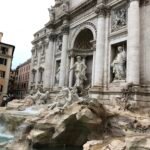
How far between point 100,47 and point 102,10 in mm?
3008

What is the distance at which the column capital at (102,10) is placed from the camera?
1808 cm

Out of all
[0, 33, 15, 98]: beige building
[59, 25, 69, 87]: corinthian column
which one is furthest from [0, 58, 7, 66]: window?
[59, 25, 69, 87]: corinthian column

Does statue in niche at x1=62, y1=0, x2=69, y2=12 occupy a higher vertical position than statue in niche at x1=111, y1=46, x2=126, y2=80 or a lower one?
higher

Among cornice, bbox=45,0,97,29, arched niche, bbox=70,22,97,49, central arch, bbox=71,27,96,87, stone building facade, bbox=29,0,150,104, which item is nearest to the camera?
stone building facade, bbox=29,0,150,104

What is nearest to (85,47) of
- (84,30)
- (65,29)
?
(84,30)

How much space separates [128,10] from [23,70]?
42.5 m

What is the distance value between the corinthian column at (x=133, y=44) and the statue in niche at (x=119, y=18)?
3.89 ft

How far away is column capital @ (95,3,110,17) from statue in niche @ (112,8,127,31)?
69cm

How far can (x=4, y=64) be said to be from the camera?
136ft

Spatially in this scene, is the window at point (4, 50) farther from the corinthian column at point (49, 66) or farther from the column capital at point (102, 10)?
the column capital at point (102, 10)

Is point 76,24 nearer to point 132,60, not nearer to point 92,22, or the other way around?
point 92,22

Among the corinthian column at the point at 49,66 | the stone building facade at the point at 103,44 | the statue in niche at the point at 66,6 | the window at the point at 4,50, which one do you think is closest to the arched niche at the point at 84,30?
the stone building facade at the point at 103,44

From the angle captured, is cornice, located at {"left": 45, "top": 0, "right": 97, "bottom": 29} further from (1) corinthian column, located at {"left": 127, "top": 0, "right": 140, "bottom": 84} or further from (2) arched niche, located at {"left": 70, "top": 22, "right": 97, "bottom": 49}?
(1) corinthian column, located at {"left": 127, "top": 0, "right": 140, "bottom": 84}

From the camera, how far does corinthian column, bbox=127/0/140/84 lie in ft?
48.0
